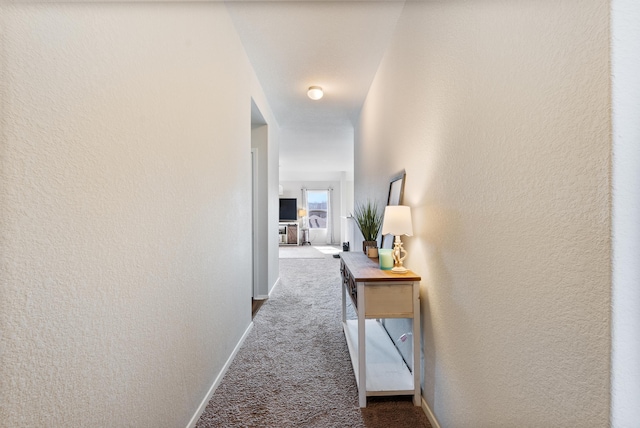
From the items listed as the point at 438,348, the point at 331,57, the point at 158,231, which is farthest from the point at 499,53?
the point at 331,57

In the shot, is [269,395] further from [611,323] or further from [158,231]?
[611,323]

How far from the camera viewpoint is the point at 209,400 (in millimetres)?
1600

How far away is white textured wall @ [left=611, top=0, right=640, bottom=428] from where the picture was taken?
0.55m

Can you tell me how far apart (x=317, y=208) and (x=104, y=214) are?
930cm

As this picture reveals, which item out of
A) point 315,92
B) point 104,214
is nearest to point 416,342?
point 104,214

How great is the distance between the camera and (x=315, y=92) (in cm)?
305

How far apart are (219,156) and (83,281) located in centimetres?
122

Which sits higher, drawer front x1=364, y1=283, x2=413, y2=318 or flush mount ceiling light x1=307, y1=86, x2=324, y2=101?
flush mount ceiling light x1=307, y1=86, x2=324, y2=101

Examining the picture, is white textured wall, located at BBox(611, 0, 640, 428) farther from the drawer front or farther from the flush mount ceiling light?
the flush mount ceiling light

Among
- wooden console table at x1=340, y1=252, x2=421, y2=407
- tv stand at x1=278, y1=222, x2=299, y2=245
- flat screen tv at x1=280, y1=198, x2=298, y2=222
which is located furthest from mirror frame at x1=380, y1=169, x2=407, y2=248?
flat screen tv at x1=280, y1=198, x2=298, y2=222

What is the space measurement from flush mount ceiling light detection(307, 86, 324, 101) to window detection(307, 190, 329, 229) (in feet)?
22.9

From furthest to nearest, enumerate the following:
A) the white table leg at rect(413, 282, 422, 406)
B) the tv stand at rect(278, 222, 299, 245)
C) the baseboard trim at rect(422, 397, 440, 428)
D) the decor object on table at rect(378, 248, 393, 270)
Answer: the tv stand at rect(278, 222, 299, 245), the decor object on table at rect(378, 248, 393, 270), the white table leg at rect(413, 282, 422, 406), the baseboard trim at rect(422, 397, 440, 428)

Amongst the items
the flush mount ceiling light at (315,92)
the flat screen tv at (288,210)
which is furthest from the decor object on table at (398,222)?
the flat screen tv at (288,210)

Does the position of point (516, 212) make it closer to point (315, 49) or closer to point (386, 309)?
point (386, 309)
